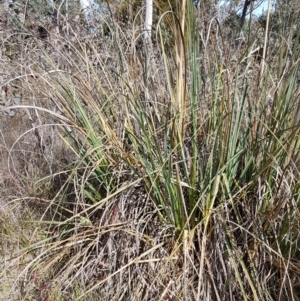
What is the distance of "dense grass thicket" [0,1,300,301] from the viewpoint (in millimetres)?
1710

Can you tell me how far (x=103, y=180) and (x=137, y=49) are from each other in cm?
71

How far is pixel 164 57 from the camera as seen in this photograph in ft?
6.18

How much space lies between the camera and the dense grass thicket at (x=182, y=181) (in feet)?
5.61

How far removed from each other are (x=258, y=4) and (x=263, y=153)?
77 cm

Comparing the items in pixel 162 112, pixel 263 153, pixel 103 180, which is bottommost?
pixel 103 180

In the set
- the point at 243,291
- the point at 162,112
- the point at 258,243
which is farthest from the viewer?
the point at 162,112

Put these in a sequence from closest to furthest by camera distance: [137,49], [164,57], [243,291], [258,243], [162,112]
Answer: [243,291] → [258,243] → [164,57] → [162,112] → [137,49]

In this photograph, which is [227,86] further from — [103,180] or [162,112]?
[103,180]

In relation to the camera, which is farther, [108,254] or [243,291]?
[108,254]

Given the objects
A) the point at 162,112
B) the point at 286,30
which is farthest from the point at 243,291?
the point at 286,30

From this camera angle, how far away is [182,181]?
1869 millimetres

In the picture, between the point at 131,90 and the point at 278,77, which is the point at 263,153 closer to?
the point at 278,77

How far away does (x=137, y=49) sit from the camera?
7.50 feet

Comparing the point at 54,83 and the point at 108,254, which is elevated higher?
the point at 54,83
